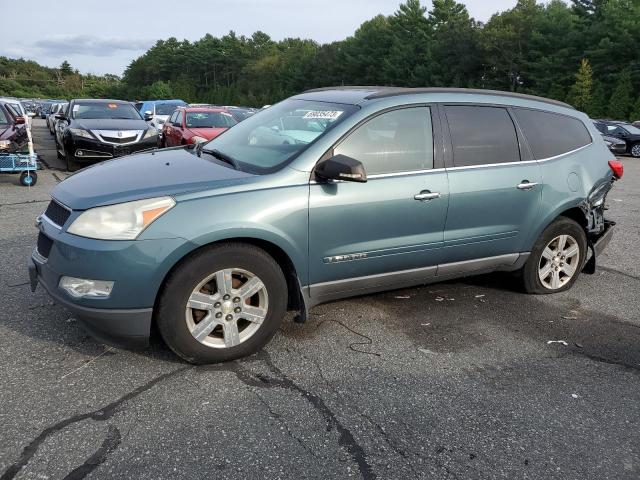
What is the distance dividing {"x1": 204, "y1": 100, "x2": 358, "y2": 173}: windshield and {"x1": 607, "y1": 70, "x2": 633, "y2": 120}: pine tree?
4078 centimetres

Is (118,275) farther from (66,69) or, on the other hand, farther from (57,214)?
(66,69)

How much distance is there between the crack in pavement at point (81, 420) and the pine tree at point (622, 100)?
1684 inches

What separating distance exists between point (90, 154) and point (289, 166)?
946cm

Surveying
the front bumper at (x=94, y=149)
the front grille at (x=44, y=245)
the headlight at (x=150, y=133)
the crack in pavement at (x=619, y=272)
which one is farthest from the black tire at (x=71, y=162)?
the crack in pavement at (x=619, y=272)

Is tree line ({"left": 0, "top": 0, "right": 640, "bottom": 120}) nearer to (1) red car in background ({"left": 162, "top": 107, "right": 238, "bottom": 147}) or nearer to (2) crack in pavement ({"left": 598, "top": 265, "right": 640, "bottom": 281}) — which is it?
(1) red car in background ({"left": 162, "top": 107, "right": 238, "bottom": 147})

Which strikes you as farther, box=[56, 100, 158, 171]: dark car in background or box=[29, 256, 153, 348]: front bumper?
box=[56, 100, 158, 171]: dark car in background

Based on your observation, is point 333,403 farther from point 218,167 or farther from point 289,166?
point 218,167

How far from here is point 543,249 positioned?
4.80m

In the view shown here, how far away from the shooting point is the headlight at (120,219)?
3.14 m

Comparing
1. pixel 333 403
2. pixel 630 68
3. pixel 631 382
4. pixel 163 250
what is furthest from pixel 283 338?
pixel 630 68

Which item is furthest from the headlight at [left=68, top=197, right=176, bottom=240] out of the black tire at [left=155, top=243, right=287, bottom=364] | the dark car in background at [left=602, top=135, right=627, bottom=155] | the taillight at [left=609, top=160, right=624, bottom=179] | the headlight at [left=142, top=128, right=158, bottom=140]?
the dark car in background at [left=602, top=135, right=627, bottom=155]

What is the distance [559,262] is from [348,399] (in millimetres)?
2764

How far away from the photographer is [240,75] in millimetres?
107000

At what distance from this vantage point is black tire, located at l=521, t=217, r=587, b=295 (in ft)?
15.6
